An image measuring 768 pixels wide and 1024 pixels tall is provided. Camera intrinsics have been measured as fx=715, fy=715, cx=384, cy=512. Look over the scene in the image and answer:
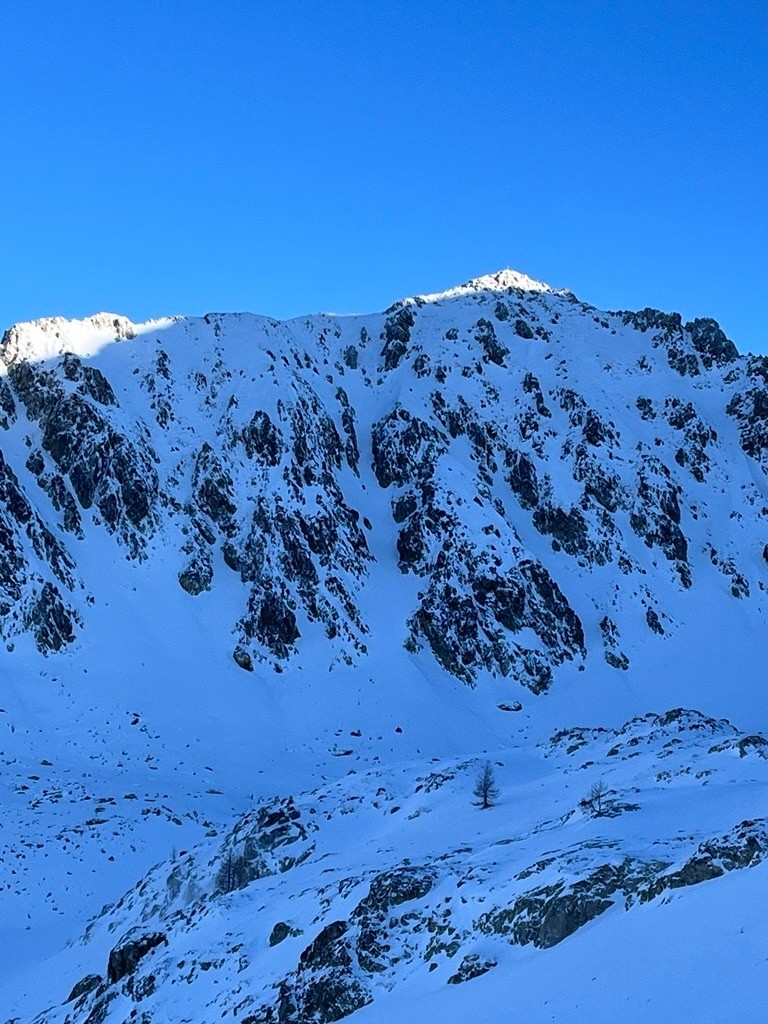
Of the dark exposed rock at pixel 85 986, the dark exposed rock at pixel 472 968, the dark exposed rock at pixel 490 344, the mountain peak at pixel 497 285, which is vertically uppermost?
the mountain peak at pixel 497 285

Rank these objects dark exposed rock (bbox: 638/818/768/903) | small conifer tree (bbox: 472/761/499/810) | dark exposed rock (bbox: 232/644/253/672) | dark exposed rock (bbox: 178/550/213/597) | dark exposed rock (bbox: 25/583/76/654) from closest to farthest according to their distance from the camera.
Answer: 1. dark exposed rock (bbox: 638/818/768/903)
2. small conifer tree (bbox: 472/761/499/810)
3. dark exposed rock (bbox: 25/583/76/654)
4. dark exposed rock (bbox: 232/644/253/672)
5. dark exposed rock (bbox: 178/550/213/597)

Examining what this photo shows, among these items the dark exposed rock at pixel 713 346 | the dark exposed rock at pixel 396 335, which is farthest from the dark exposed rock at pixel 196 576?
the dark exposed rock at pixel 713 346

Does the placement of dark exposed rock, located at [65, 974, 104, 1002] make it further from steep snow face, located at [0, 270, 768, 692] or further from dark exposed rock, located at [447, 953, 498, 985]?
steep snow face, located at [0, 270, 768, 692]

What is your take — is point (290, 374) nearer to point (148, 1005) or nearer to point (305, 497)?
point (305, 497)

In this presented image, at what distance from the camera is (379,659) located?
49.5 meters

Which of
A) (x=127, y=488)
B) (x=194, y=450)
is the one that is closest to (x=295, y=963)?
(x=127, y=488)

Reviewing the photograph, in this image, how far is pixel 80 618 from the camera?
1724 inches

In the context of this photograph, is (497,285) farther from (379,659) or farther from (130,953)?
(130,953)

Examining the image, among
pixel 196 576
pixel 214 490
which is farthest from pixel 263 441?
pixel 196 576

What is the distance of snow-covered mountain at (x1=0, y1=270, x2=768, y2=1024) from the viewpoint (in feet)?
42.9

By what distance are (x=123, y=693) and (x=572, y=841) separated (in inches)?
1232

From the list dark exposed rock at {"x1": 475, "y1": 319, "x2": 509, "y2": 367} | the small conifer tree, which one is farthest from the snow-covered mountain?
the small conifer tree

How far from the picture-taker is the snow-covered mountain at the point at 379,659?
13078 millimetres

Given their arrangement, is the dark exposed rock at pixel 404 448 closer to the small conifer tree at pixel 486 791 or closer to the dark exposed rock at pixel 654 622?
the dark exposed rock at pixel 654 622
